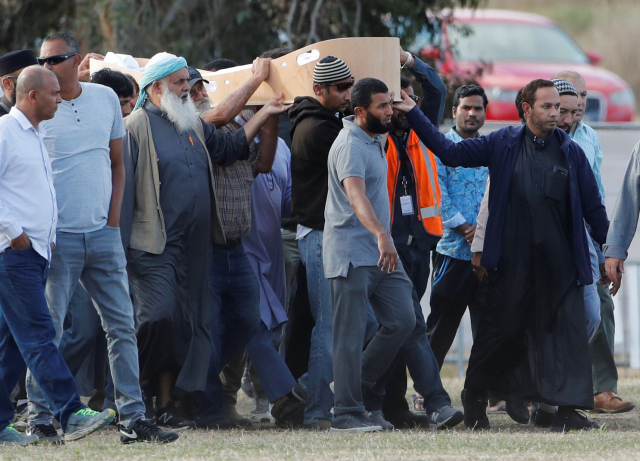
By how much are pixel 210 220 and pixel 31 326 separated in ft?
4.54

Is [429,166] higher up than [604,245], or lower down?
higher up

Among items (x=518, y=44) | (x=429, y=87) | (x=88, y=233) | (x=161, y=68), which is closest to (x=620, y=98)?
(x=518, y=44)

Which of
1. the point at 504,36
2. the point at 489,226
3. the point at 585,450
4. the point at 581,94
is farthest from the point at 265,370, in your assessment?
the point at 504,36

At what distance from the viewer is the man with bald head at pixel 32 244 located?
212 inches

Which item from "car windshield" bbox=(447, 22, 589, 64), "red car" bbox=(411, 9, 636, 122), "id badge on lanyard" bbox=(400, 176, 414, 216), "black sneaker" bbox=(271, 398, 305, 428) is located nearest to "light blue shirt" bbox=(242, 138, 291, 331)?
"black sneaker" bbox=(271, 398, 305, 428)

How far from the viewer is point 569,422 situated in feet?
20.5

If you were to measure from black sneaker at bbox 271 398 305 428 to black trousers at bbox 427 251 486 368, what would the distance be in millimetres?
1319

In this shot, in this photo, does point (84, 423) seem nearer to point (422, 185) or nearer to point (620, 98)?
point (422, 185)

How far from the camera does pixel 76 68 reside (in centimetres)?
587

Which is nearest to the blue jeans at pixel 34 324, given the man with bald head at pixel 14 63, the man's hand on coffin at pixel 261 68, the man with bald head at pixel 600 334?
the man with bald head at pixel 14 63

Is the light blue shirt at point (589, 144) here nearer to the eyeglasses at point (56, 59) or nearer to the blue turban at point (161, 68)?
the blue turban at point (161, 68)

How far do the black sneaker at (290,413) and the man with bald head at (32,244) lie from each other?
4.78 feet

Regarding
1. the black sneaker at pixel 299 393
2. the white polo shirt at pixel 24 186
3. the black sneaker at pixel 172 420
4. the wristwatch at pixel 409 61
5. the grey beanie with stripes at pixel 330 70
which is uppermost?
the wristwatch at pixel 409 61

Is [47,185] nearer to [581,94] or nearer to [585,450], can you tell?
[585,450]
